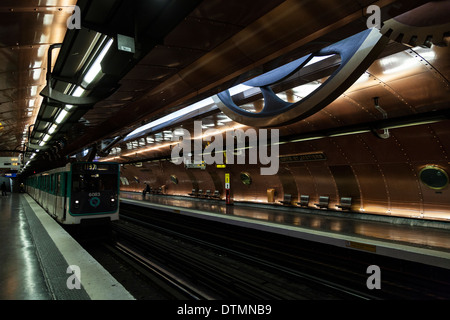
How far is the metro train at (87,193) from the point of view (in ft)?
29.4

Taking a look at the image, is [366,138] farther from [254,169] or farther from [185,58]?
[185,58]

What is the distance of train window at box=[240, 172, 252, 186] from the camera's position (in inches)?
619

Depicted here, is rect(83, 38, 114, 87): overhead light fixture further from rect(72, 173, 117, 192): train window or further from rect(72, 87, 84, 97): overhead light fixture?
rect(72, 173, 117, 192): train window

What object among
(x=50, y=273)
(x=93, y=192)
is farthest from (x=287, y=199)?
(x=50, y=273)

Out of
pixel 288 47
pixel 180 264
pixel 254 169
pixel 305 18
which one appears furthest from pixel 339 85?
pixel 254 169

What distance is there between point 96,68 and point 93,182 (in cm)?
642

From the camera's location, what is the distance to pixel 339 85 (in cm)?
519

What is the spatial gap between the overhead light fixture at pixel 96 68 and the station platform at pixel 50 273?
9.91 feet

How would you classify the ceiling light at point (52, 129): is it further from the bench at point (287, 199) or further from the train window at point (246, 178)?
the bench at point (287, 199)

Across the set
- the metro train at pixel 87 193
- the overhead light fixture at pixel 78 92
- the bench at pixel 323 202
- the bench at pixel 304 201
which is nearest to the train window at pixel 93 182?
the metro train at pixel 87 193

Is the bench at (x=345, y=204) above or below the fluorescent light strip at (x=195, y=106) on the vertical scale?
below

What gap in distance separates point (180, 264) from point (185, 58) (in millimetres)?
5494

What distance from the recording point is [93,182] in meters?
9.54

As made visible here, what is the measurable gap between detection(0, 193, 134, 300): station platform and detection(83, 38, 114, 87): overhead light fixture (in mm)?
3019
